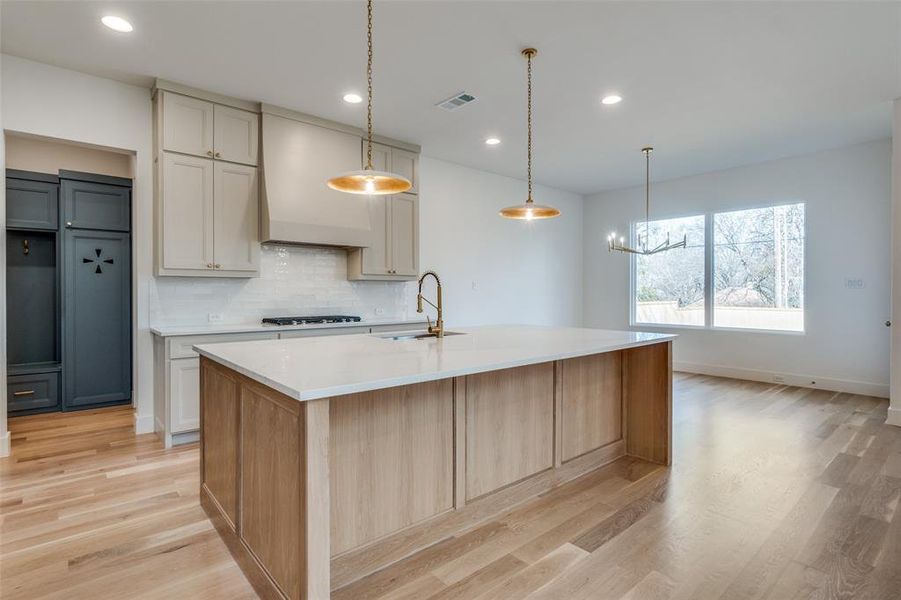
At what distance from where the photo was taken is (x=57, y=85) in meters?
3.42

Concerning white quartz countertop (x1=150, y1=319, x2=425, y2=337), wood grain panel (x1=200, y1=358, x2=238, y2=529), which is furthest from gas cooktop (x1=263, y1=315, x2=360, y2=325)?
wood grain panel (x1=200, y1=358, x2=238, y2=529)

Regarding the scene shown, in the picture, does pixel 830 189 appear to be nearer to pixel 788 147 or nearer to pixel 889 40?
pixel 788 147

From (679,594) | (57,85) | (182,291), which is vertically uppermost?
(57,85)

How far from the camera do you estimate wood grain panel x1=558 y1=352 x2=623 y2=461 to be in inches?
111

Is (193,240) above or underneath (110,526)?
above

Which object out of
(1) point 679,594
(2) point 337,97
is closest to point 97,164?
(2) point 337,97

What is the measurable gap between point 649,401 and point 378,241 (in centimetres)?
299

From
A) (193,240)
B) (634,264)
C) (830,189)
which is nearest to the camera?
(193,240)

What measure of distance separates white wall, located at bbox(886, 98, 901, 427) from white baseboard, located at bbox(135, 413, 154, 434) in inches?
243

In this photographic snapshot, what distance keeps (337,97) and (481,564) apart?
3.53m

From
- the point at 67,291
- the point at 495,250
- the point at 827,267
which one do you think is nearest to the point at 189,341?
the point at 67,291

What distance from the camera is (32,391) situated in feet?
14.0

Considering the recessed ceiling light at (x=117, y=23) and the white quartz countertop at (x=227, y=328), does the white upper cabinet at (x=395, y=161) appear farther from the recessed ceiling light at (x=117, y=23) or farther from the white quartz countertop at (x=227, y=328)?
the recessed ceiling light at (x=117, y=23)

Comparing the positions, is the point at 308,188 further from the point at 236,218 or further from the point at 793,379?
the point at 793,379
